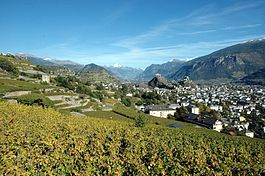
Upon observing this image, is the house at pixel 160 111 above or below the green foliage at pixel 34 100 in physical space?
below

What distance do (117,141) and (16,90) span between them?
37910mm

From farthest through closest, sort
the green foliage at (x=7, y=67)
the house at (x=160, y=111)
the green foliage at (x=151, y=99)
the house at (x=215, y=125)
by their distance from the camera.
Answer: the green foliage at (x=151, y=99) → the house at (x=160, y=111) → the green foliage at (x=7, y=67) → the house at (x=215, y=125)

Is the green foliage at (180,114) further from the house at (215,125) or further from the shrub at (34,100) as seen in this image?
the shrub at (34,100)

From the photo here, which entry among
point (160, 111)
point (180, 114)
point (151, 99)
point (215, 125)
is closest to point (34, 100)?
point (215, 125)

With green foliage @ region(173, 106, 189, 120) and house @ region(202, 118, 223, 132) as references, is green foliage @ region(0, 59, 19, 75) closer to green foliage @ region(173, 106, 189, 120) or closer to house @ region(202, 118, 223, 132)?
green foliage @ region(173, 106, 189, 120)

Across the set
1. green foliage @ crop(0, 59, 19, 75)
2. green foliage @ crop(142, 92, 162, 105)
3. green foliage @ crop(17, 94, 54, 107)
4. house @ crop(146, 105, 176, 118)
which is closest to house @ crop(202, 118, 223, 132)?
house @ crop(146, 105, 176, 118)

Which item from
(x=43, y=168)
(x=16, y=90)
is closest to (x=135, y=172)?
(x=43, y=168)

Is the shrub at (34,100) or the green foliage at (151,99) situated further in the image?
the green foliage at (151,99)

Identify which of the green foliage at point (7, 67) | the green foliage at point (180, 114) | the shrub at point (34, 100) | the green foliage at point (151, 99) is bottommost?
the green foliage at point (180, 114)

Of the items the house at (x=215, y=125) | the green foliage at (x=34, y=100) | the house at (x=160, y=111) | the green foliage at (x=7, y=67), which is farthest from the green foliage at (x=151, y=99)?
the green foliage at (x=34, y=100)

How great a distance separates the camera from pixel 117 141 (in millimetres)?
19203

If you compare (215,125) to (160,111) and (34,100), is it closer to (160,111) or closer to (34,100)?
(160,111)

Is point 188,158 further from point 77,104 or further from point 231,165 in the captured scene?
point 77,104

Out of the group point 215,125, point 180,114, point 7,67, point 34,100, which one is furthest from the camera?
point 180,114
